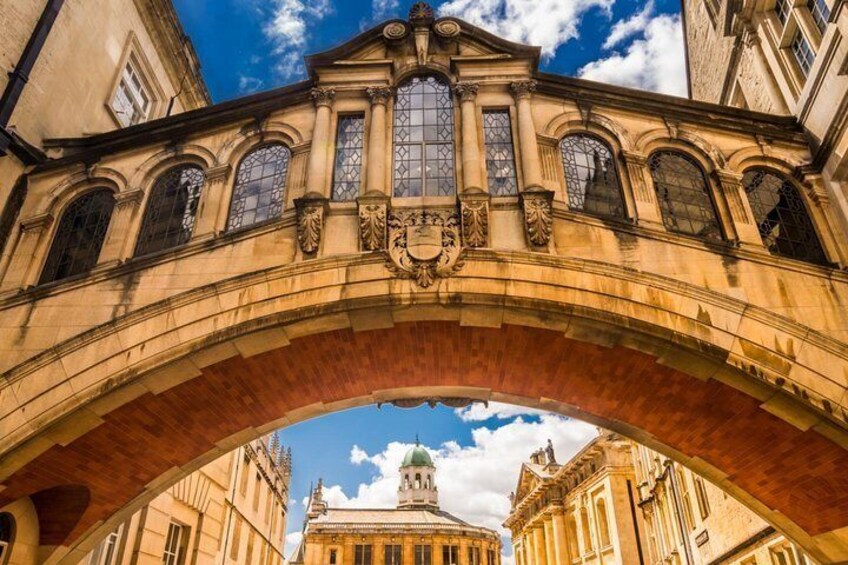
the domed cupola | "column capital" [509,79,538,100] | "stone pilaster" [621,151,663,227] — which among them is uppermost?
the domed cupola

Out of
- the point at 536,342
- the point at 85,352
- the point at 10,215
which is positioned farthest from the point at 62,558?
the point at 536,342

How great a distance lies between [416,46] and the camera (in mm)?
11000

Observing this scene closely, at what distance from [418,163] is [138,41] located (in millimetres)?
9688

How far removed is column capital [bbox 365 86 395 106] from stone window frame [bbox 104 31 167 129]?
6906 millimetres

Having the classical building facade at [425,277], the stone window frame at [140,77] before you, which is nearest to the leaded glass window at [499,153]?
the classical building facade at [425,277]

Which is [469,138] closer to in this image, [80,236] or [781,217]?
[781,217]

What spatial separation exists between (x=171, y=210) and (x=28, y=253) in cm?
237

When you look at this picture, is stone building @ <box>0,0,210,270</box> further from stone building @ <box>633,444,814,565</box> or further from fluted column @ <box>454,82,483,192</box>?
stone building @ <box>633,444,814,565</box>

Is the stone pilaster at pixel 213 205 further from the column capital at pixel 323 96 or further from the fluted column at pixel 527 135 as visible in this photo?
the fluted column at pixel 527 135

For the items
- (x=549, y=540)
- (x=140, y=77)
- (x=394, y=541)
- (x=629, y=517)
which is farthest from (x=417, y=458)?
(x=140, y=77)

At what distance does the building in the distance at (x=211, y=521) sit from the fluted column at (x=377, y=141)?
28.0ft

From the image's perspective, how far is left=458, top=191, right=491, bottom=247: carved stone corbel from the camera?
8914 millimetres

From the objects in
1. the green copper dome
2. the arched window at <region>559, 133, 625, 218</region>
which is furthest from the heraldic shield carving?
the green copper dome

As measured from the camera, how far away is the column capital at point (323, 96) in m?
10.5
